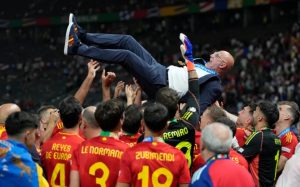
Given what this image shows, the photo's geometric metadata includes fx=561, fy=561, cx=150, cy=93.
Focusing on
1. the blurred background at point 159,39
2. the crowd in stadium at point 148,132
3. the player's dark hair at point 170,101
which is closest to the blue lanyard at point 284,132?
the crowd in stadium at point 148,132

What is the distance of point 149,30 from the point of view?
31.6 metres

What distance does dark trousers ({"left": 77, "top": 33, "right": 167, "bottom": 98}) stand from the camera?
6160 millimetres

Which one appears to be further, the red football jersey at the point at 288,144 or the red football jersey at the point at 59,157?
the red football jersey at the point at 288,144

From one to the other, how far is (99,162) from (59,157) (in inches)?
21.0

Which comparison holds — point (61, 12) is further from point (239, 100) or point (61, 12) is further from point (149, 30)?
point (239, 100)

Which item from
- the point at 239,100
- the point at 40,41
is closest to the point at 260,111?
the point at 239,100

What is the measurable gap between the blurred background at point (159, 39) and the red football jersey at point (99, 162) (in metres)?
13.3

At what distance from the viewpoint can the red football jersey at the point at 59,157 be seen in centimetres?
482

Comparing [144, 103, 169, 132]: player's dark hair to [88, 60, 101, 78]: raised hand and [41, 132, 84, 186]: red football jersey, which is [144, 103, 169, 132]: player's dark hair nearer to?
[41, 132, 84, 186]: red football jersey

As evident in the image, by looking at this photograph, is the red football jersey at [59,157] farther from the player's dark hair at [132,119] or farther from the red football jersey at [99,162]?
the player's dark hair at [132,119]

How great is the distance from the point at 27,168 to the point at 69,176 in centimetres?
82

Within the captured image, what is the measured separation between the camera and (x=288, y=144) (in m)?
6.40

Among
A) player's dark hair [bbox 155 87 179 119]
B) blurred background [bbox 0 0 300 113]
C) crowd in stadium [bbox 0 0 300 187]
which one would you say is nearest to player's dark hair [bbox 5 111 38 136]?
crowd in stadium [bbox 0 0 300 187]

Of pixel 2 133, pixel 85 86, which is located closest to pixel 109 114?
pixel 2 133
